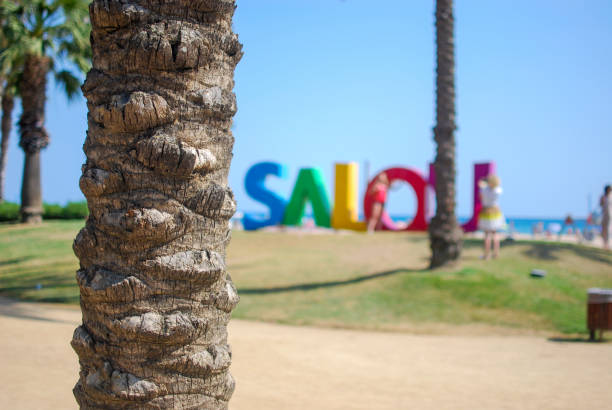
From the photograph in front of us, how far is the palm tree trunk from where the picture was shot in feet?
65.2

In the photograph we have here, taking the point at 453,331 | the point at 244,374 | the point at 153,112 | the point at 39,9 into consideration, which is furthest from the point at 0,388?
the point at 39,9

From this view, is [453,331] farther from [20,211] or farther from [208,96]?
[20,211]

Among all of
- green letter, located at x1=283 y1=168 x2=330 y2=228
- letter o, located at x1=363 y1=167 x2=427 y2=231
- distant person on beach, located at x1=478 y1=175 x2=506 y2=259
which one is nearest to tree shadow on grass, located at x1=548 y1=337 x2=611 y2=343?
distant person on beach, located at x1=478 y1=175 x2=506 y2=259

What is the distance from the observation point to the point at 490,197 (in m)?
13.9

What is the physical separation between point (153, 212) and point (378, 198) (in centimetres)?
1754

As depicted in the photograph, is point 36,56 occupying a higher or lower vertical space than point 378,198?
higher

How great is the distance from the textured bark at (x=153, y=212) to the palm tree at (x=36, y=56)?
18.1 meters

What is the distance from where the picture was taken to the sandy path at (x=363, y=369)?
5.60m

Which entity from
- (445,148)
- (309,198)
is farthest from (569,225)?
(445,148)

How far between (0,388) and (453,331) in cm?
727

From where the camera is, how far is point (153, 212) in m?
2.68

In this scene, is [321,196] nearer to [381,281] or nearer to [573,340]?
[381,281]

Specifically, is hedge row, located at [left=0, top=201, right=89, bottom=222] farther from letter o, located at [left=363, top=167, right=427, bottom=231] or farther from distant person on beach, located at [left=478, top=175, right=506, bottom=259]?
distant person on beach, located at [left=478, top=175, right=506, bottom=259]

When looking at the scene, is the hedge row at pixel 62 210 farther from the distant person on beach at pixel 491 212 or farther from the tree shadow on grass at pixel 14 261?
the distant person on beach at pixel 491 212
